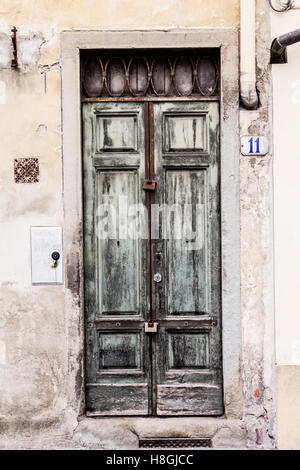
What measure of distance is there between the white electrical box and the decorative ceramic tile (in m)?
0.40

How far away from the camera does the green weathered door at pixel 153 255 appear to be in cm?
526

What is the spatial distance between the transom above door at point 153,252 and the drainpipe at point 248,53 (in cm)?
32

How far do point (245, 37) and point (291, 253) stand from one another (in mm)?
1728

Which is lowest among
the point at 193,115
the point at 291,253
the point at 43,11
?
the point at 291,253

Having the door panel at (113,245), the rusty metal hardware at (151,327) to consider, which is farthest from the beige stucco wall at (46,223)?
the rusty metal hardware at (151,327)

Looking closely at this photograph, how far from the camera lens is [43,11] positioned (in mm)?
5109

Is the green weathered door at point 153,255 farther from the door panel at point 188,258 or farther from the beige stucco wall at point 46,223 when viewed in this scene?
the beige stucco wall at point 46,223

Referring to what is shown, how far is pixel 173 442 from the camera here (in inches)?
202

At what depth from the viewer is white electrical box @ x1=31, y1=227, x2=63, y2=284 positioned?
5.14 m

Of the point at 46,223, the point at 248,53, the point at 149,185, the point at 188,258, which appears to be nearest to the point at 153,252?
the point at 188,258

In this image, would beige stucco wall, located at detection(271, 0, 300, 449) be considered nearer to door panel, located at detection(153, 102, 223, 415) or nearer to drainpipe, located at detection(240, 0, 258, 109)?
drainpipe, located at detection(240, 0, 258, 109)

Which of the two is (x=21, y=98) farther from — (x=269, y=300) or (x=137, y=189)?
(x=269, y=300)

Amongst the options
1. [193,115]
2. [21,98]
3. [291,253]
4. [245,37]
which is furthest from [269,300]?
[21,98]

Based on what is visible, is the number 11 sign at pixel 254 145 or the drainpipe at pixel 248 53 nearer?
the drainpipe at pixel 248 53
